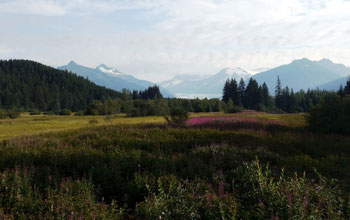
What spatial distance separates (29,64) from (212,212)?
211 meters

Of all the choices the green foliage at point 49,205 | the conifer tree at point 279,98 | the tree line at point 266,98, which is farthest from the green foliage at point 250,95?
the green foliage at point 49,205

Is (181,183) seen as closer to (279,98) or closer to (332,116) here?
(332,116)

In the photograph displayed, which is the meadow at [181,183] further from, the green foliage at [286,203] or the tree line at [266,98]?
the tree line at [266,98]

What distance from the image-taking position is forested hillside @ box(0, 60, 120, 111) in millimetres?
126644

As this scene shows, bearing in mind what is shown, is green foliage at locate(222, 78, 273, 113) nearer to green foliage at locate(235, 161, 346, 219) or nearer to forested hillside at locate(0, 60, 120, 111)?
green foliage at locate(235, 161, 346, 219)

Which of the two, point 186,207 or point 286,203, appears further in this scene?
point 186,207

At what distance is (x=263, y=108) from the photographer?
77812mm

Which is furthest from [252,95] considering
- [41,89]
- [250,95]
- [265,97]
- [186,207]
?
[41,89]

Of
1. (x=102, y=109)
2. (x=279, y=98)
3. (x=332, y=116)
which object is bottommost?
(x=332, y=116)

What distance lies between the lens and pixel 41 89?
140m

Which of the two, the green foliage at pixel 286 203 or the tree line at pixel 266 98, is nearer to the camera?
the green foliage at pixel 286 203

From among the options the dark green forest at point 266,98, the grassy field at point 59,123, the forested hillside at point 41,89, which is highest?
the forested hillside at point 41,89

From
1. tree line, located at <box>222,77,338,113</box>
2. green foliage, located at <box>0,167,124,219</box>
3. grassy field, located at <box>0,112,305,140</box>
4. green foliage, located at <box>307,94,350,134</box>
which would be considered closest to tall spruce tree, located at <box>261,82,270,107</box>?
tree line, located at <box>222,77,338,113</box>

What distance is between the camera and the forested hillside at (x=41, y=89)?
12664cm
